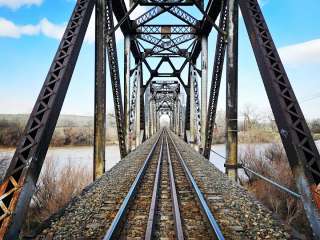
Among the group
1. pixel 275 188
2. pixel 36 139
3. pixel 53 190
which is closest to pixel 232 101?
pixel 36 139

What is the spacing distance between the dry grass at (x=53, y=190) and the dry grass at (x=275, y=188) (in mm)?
12420

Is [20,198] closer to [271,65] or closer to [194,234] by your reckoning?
[194,234]

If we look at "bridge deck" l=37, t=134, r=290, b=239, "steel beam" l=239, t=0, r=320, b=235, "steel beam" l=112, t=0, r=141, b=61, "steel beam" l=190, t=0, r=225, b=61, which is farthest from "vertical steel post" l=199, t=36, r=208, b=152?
"steel beam" l=239, t=0, r=320, b=235

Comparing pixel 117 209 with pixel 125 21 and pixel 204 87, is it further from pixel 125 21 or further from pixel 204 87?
pixel 125 21

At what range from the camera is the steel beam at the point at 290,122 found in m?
3.46

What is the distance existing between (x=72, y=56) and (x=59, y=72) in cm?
40

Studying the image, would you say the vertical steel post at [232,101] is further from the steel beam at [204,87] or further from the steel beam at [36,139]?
the steel beam at [204,87]

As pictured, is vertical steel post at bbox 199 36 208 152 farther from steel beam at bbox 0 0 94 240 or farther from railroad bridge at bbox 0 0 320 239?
steel beam at bbox 0 0 94 240

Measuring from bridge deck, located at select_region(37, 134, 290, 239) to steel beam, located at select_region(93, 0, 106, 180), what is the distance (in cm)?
50

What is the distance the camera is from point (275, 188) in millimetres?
19453

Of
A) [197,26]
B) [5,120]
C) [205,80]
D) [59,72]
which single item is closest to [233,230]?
[59,72]

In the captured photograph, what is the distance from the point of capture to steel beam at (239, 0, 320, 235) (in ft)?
11.4

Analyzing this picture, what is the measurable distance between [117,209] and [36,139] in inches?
70.1

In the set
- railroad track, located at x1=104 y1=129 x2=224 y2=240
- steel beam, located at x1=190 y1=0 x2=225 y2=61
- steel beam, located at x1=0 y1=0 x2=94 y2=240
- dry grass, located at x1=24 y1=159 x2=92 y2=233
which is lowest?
dry grass, located at x1=24 y1=159 x2=92 y2=233
